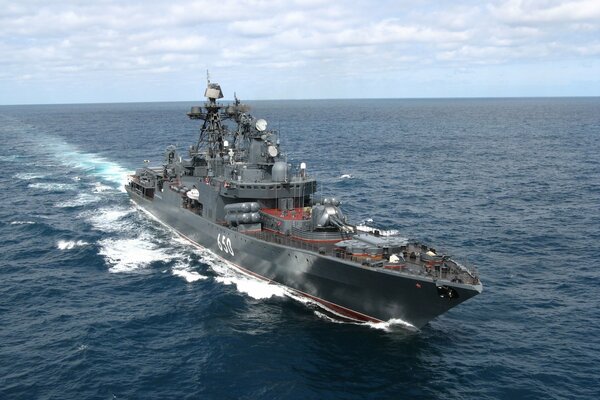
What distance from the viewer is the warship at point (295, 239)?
30359 millimetres

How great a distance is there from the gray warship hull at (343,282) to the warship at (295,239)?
0.21 ft

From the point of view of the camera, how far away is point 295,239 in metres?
35.9

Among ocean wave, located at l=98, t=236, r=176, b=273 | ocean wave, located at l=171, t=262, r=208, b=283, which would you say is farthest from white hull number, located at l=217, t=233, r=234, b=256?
ocean wave, located at l=98, t=236, r=176, b=273

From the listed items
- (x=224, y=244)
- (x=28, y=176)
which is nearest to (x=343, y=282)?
(x=224, y=244)

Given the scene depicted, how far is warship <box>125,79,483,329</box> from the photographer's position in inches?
1195

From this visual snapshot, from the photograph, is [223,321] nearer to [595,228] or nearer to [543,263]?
[543,263]

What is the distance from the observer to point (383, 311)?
31.7 meters

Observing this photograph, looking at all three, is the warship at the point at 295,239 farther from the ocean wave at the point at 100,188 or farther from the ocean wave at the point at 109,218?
the ocean wave at the point at 100,188

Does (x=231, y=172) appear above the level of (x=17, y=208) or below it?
above

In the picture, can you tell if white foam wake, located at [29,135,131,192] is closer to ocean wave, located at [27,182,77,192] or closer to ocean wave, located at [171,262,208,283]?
ocean wave, located at [27,182,77,192]

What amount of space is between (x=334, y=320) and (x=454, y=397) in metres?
9.57

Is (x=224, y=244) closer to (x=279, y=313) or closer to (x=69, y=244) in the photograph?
(x=279, y=313)

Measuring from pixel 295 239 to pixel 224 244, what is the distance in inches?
312

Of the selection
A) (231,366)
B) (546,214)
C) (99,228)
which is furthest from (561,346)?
(99,228)
